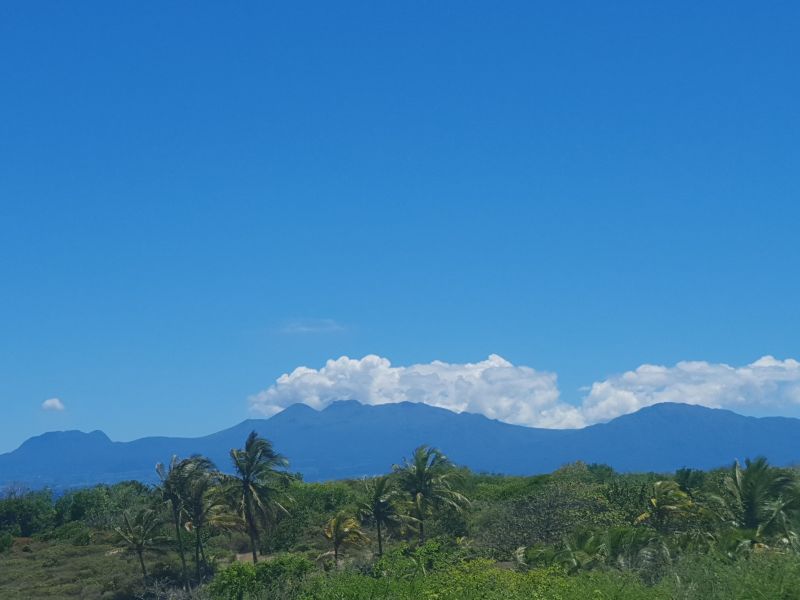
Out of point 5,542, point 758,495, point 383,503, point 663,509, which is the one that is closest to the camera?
point 758,495

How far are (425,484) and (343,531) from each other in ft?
23.6

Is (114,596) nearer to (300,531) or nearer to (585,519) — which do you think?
(300,531)

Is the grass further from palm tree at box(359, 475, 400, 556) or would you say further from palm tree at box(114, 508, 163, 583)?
palm tree at box(359, 475, 400, 556)

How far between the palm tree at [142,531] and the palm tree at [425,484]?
749 inches

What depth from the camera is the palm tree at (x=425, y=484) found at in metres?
69.2

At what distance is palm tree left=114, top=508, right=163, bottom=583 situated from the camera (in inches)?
2719

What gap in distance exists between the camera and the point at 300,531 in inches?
3342

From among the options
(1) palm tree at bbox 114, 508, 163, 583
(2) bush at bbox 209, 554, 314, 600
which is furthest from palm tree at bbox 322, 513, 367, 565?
(1) palm tree at bbox 114, 508, 163, 583

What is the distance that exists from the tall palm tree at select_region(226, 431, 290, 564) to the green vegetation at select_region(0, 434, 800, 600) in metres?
0.11

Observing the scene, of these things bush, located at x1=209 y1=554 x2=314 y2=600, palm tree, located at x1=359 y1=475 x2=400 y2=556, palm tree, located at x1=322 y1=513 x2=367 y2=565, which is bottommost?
bush, located at x1=209 y1=554 x2=314 y2=600

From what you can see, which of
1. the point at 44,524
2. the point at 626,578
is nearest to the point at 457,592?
the point at 626,578

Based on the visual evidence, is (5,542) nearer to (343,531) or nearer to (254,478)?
(254,478)

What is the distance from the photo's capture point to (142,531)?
227 ft

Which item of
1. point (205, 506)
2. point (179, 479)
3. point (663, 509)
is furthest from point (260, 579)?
point (663, 509)
